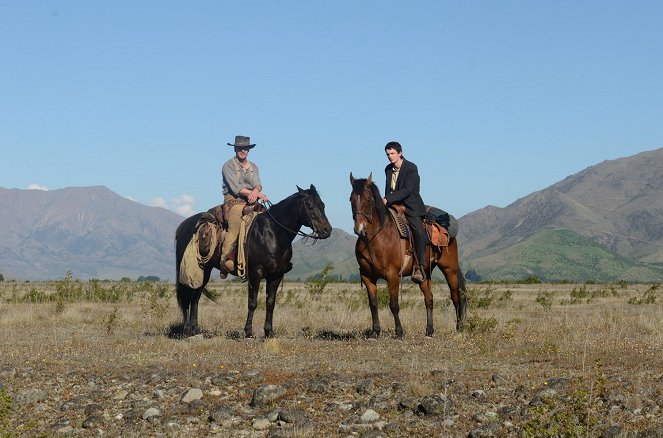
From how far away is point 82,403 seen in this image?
30.5 ft

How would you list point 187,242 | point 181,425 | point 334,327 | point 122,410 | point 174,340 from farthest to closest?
point 334,327, point 187,242, point 174,340, point 122,410, point 181,425

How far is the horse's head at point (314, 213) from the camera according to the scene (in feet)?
47.6

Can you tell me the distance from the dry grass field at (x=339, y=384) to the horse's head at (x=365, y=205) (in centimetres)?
190

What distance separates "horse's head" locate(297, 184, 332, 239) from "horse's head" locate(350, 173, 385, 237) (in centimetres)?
65

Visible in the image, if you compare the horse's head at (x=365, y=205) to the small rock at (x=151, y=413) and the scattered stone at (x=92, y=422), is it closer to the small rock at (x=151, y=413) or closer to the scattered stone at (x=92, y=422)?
the small rock at (x=151, y=413)

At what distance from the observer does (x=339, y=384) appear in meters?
9.48

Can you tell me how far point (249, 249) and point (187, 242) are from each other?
1.66m

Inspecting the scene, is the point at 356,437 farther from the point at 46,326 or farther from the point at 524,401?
the point at 46,326

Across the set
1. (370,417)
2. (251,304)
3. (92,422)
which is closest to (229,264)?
(251,304)

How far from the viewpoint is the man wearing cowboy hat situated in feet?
50.8

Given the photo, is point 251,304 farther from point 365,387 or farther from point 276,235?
point 365,387

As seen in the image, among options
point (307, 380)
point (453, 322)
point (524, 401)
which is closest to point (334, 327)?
point (453, 322)

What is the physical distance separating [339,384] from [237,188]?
22.6ft

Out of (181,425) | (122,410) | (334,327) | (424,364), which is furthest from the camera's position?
(334,327)
